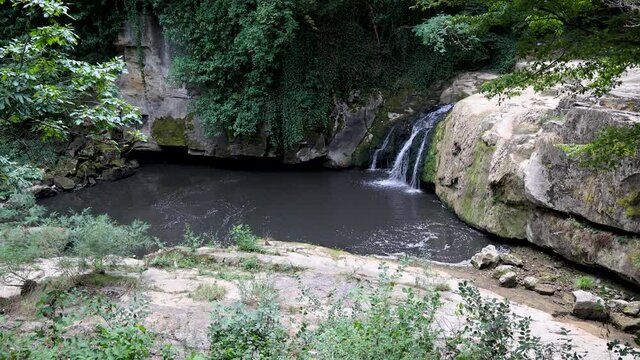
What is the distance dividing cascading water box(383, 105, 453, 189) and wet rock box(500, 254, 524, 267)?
4.15m

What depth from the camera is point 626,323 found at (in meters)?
6.54

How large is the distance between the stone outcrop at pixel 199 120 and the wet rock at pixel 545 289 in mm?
7495

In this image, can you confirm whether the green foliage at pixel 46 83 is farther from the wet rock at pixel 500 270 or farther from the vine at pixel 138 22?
the vine at pixel 138 22

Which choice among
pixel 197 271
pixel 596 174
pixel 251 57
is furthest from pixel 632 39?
pixel 251 57

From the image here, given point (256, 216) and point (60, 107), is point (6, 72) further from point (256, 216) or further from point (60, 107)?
point (256, 216)

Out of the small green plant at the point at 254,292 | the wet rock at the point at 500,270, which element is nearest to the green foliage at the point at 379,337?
the small green plant at the point at 254,292

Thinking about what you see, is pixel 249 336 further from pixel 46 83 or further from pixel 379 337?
pixel 46 83

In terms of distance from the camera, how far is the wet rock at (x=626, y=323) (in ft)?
21.3

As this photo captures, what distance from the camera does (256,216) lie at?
11273mm

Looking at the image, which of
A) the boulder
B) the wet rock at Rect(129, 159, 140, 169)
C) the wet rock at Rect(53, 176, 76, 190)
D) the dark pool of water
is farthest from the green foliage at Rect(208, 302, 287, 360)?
the wet rock at Rect(129, 159, 140, 169)

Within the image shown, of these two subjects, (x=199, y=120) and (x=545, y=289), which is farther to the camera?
(x=199, y=120)

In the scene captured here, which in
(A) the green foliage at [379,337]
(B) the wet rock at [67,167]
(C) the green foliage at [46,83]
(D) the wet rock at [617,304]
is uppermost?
(C) the green foliage at [46,83]

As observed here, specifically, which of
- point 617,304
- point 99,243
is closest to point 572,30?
point 617,304

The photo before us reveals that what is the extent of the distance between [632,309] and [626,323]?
415mm
